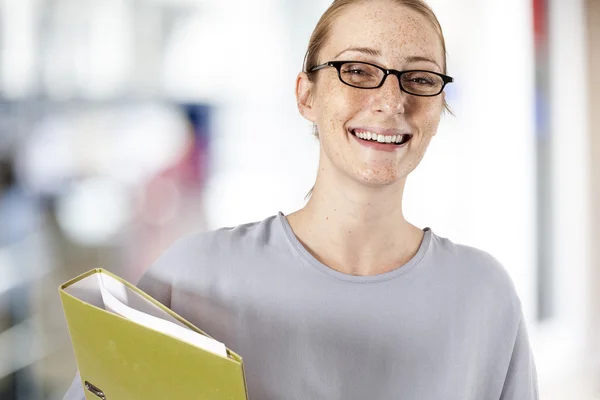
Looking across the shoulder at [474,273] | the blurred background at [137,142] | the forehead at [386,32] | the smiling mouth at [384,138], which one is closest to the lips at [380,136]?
the smiling mouth at [384,138]

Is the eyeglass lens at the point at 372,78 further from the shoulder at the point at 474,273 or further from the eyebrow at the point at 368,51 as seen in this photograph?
the shoulder at the point at 474,273

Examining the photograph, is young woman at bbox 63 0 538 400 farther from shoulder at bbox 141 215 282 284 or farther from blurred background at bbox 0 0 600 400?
blurred background at bbox 0 0 600 400

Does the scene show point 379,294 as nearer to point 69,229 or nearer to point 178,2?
point 69,229

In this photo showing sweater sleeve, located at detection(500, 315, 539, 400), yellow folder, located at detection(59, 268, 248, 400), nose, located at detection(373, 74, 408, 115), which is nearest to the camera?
yellow folder, located at detection(59, 268, 248, 400)

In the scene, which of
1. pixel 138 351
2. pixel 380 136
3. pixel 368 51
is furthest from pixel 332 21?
pixel 138 351

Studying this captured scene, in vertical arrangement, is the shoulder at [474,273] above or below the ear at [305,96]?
below

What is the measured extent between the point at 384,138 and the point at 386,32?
0.18 metres

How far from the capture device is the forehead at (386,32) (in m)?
1.00

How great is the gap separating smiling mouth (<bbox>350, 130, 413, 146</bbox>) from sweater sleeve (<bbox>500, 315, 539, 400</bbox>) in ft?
1.32

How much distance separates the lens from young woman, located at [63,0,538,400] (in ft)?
3.29

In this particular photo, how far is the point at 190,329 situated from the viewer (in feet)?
2.45

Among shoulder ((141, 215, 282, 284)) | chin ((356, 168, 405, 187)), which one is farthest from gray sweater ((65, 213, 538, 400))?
chin ((356, 168, 405, 187))

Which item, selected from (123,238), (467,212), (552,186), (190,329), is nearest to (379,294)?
(190,329)

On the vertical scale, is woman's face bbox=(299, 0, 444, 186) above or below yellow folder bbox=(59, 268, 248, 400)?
above
